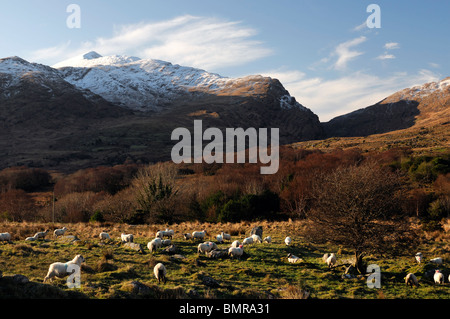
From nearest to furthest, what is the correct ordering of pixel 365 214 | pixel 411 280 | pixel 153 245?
pixel 411 280 < pixel 365 214 < pixel 153 245

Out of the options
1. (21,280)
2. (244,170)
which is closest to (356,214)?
(21,280)

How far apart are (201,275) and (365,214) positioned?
7.79 metres

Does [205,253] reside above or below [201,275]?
below

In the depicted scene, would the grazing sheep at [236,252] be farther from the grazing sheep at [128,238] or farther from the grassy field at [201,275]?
the grazing sheep at [128,238]

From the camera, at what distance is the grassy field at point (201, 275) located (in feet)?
33.7

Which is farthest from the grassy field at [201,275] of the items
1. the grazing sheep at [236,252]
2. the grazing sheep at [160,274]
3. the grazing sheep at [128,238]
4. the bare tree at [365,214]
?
the bare tree at [365,214]

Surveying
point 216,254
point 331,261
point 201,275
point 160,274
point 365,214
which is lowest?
point 331,261

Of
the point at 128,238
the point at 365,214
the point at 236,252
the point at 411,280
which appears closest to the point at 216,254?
the point at 236,252

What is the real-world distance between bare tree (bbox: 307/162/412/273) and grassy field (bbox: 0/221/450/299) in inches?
57.5

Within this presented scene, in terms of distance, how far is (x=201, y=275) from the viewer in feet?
41.7

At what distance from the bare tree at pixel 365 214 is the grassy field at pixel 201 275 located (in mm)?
1460

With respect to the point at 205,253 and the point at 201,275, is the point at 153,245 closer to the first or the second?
the point at 205,253

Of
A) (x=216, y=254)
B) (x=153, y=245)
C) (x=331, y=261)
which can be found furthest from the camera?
(x=153, y=245)
